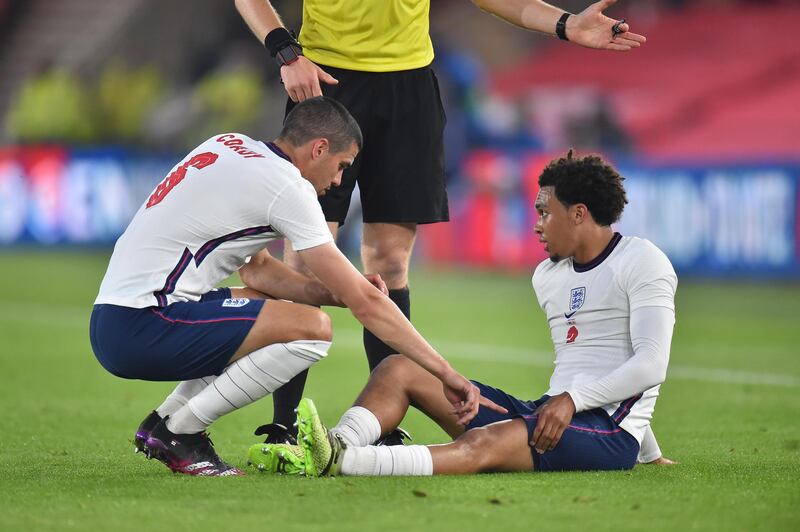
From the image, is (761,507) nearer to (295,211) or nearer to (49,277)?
(295,211)

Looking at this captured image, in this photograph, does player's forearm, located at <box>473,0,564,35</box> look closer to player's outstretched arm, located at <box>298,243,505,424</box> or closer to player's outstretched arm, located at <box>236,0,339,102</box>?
player's outstretched arm, located at <box>236,0,339,102</box>

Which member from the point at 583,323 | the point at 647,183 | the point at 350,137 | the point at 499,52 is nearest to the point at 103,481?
the point at 350,137

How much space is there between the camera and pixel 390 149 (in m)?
5.54

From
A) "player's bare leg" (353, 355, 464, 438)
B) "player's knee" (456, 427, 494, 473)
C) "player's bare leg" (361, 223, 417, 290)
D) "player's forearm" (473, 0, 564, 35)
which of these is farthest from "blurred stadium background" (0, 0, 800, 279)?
"player's knee" (456, 427, 494, 473)

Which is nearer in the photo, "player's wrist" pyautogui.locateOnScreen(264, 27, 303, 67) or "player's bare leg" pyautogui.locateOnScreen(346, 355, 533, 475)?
"player's bare leg" pyautogui.locateOnScreen(346, 355, 533, 475)

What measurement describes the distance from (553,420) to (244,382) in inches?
41.0

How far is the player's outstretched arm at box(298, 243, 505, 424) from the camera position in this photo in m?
4.37

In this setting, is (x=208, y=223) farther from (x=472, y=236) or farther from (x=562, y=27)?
(x=472, y=236)

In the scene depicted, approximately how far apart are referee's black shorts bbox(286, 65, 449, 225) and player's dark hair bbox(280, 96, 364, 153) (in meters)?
0.75

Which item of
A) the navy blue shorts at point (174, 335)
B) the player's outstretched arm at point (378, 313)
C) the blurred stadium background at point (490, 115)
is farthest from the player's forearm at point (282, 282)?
the blurred stadium background at point (490, 115)

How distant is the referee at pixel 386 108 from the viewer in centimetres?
547

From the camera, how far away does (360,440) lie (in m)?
4.51

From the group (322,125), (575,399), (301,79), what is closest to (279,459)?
(575,399)

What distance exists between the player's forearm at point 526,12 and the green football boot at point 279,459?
218 cm
